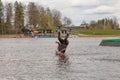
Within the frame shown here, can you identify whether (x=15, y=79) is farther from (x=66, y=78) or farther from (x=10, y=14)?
(x=10, y=14)

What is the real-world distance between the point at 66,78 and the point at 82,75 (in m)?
2.22

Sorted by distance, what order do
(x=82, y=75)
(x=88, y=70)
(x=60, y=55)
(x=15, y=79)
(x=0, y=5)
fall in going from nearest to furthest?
1. (x=15, y=79)
2. (x=82, y=75)
3. (x=88, y=70)
4. (x=60, y=55)
5. (x=0, y=5)

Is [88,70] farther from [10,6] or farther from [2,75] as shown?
[10,6]

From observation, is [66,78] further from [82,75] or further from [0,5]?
[0,5]

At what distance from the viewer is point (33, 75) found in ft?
109

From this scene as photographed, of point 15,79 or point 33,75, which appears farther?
point 33,75

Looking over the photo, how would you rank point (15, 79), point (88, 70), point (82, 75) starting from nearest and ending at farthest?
point (15, 79) → point (82, 75) → point (88, 70)

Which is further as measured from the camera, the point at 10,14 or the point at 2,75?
the point at 10,14

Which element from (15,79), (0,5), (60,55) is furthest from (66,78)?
(0,5)

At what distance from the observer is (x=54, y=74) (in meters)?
33.7

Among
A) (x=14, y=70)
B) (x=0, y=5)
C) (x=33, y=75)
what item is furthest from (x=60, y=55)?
(x=0, y=5)

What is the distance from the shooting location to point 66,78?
3098 cm

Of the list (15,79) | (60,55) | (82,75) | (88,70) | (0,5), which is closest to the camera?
(15,79)

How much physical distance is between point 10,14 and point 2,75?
550ft
